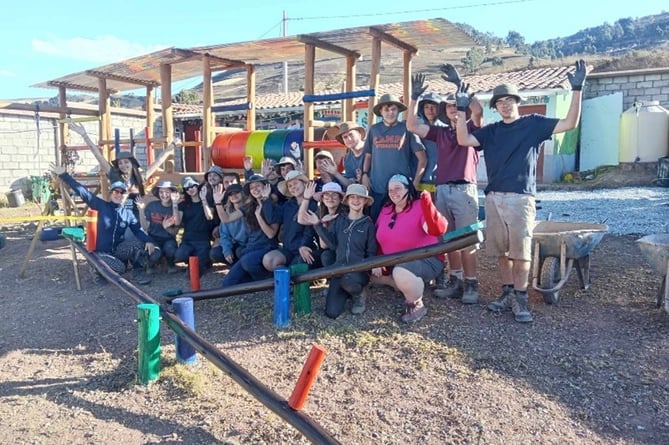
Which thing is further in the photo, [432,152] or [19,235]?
[19,235]

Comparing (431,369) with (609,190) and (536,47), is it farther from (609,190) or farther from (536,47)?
(536,47)

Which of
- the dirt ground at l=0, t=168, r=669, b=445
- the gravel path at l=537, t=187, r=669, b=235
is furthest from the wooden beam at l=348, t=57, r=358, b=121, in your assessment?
the gravel path at l=537, t=187, r=669, b=235

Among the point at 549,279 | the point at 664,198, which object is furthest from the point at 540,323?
the point at 664,198

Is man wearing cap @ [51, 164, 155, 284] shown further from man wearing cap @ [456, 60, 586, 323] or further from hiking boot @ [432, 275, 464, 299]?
man wearing cap @ [456, 60, 586, 323]

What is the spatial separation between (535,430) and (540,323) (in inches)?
64.7

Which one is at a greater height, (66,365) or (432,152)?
(432,152)

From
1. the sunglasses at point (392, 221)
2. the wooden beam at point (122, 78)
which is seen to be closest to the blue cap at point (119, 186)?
the wooden beam at point (122, 78)

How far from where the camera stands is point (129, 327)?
17.0 feet

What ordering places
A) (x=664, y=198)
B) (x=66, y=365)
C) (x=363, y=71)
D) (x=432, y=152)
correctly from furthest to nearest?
(x=363, y=71)
(x=664, y=198)
(x=432, y=152)
(x=66, y=365)

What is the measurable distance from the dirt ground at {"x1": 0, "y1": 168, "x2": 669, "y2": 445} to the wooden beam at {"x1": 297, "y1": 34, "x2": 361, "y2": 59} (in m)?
2.93

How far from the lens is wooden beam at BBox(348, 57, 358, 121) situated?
6848 millimetres

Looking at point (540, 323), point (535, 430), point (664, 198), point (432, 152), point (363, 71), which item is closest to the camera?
point (535, 430)

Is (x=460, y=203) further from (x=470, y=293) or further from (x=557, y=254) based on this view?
(x=557, y=254)

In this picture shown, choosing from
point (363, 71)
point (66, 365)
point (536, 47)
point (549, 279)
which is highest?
point (536, 47)
